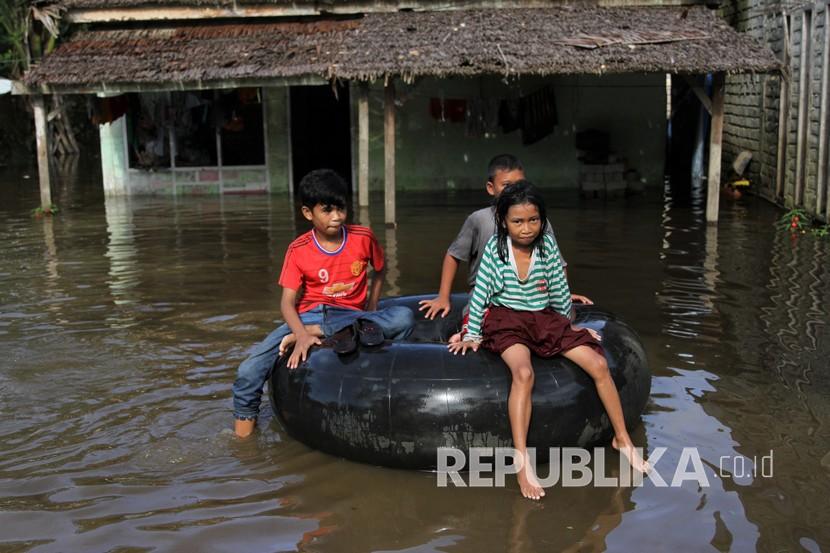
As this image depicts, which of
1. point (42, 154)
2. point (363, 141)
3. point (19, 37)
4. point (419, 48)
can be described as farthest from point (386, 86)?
point (19, 37)

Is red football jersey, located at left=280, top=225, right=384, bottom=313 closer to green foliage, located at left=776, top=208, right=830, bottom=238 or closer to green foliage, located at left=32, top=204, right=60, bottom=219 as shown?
green foliage, located at left=776, top=208, right=830, bottom=238

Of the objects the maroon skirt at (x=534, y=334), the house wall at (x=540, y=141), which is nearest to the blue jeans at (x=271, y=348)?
the maroon skirt at (x=534, y=334)

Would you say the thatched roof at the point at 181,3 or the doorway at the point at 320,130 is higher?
the thatched roof at the point at 181,3

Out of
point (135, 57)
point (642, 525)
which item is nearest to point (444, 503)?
point (642, 525)

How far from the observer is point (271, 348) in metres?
5.04

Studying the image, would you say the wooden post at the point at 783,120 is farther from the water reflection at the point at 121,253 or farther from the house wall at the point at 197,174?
the water reflection at the point at 121,253

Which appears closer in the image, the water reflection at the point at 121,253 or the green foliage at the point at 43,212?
the water reflection at the point at 121,253

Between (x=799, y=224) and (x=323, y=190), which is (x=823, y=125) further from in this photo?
(x=323, y=190)

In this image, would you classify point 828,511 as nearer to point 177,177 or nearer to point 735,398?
point 735,398

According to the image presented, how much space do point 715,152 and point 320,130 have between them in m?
8.75

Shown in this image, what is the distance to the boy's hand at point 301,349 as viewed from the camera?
4.80 meters

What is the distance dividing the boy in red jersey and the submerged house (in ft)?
24.1

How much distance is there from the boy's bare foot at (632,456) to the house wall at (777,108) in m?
8.06

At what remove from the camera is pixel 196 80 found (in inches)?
529
